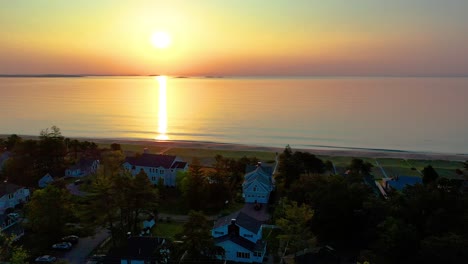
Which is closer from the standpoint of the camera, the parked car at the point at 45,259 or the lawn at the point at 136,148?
the parked car at the point at 45,259

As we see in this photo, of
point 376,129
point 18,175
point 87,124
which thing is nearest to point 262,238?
point 18,175

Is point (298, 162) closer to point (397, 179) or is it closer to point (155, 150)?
point (397, 179)

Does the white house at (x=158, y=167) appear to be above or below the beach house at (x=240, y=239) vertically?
above

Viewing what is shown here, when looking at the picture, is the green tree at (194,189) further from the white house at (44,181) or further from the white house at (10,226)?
the white house at (44,181)

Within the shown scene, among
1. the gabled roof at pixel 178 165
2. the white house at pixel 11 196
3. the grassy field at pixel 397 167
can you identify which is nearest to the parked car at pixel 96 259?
the white house at pixel 11 196

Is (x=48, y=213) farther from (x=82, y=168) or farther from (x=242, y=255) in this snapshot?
(x=82, y=168)

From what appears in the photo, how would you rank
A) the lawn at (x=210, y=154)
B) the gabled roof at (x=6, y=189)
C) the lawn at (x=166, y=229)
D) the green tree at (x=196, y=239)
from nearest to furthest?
the green tree at (x=196, y=239) < the lawn at (x=166, y=229) < the gabled roof at (x=6, y=189) < the lawn at (x=210, y=154)

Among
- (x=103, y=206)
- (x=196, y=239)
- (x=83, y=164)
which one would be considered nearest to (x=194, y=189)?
(x=103, y=206)

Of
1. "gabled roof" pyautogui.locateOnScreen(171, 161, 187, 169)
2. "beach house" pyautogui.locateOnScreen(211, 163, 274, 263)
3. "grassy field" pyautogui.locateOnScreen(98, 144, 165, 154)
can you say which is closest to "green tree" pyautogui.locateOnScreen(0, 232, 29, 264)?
"beach house" pyautogui.locateOnScreen(211, 163, 274, 263)
